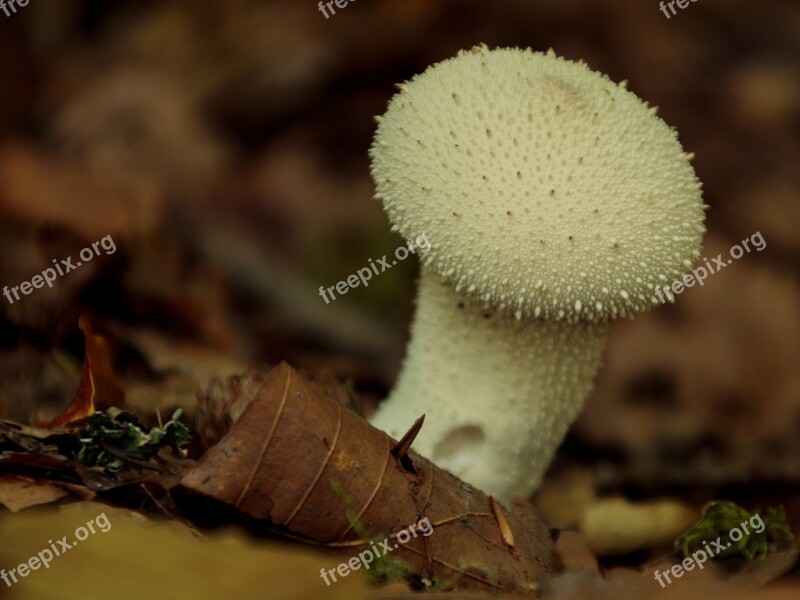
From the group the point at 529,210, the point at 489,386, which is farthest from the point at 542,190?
the point at 489,386

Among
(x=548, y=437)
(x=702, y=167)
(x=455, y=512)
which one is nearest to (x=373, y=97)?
(x=702, y=167)

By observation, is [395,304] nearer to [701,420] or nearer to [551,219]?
[701,420]

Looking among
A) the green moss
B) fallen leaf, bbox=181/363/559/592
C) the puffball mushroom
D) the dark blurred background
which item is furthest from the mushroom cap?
the dark blurred background

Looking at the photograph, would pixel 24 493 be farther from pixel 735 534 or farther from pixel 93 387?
pixel 735 534

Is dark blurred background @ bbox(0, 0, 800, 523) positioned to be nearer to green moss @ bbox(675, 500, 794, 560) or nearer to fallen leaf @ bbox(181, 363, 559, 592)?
green moss @ bbox(675, 500, 794, 560)

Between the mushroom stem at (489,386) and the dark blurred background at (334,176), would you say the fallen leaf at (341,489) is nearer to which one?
the mushroom stem at (489,386)

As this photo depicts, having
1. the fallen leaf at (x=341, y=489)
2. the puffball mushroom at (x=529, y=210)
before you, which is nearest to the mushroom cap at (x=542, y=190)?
the puffball mushroom at (x=529, y=210)

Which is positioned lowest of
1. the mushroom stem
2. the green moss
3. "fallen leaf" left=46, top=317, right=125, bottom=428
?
the green moss

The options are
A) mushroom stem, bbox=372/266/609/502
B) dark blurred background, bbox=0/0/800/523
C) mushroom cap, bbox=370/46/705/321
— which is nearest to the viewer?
mushroom cap, bbox=370/46/705/321
